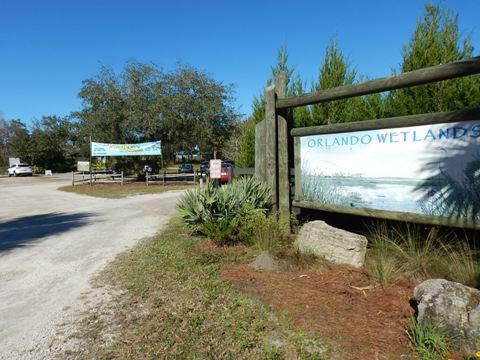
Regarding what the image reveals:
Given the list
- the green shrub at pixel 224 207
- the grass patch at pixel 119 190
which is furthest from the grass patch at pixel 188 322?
the grass patch at pixel 119 190

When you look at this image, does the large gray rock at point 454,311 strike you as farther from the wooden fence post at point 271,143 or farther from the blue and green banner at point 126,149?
the blue and green banner at point 126,149

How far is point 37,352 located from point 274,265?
9.20ft

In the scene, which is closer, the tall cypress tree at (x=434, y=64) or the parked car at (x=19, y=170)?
the tall cypress tree at (x=434, y=64)

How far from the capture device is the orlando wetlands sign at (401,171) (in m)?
4.18

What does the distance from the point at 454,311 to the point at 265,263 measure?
2.44 metres

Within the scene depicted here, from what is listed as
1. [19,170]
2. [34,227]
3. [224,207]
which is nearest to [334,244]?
[224,207]

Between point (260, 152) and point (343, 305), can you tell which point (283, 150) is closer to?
point (260, 152)

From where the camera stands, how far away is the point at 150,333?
3.24 m

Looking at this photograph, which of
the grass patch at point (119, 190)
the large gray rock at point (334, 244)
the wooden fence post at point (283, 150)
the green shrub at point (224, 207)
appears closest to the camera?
the large gray rock at point (334, 244)

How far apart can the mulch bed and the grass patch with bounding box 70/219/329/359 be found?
0.19 metres

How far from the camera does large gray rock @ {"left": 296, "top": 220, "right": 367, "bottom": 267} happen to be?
4762 mm

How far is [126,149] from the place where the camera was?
2289 cm

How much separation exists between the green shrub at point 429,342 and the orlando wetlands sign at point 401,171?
1.83m

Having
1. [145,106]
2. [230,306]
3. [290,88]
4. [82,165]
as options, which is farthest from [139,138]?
[230,306]
